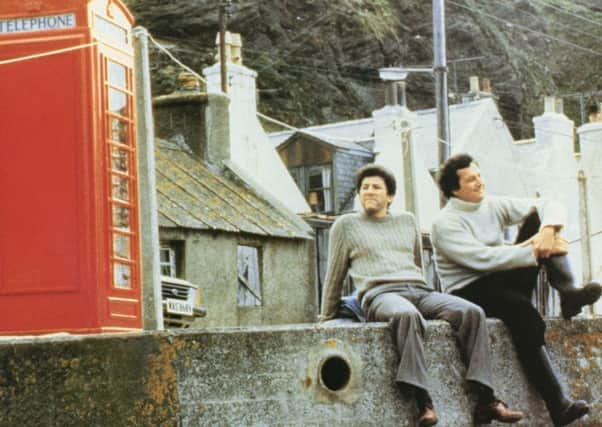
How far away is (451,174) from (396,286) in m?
0.82

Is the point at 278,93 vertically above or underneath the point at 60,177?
above

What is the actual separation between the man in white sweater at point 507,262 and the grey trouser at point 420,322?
29 centimetres

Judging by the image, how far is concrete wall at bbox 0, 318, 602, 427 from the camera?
5852 mm

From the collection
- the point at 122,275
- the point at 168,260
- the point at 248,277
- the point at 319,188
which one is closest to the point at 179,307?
the point at 168,260

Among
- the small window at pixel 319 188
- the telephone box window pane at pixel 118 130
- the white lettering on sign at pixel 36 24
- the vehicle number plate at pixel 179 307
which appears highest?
the small window at pixel 319 188

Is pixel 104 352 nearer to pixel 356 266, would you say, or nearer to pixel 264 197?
→ pixel 356 266

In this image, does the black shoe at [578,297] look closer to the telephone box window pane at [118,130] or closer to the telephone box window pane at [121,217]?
the telephone box window pane at [121,217]

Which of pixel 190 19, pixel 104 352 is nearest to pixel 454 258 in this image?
pixel 104 352

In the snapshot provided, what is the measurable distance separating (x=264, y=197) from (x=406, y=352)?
16.8 meters

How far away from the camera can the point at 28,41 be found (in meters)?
9.82

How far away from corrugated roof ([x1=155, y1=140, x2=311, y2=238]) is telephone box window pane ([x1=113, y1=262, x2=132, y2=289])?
9.33 metres

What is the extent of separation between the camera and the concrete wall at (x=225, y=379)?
5852mm

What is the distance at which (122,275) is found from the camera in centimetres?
1023

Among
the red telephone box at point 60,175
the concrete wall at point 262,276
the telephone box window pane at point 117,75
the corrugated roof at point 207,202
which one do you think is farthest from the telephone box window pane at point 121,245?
the concrete wall at point 262,276
